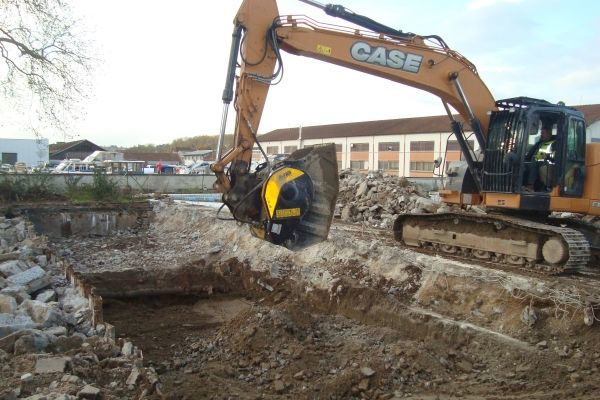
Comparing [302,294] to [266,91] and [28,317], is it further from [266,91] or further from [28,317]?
[28,317]

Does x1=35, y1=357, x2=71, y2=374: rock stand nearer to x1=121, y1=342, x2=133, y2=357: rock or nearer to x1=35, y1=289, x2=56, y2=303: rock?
x1=121, y1=342, x2=133, y2=357: rock

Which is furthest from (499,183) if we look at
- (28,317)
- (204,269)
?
(28,317)

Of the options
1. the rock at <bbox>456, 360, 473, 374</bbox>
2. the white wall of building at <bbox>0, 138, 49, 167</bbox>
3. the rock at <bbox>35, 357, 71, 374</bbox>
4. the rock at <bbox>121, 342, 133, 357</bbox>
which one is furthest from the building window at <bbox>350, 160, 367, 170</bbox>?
the rock at <bbox>35, 357, 71, 374</bbox>

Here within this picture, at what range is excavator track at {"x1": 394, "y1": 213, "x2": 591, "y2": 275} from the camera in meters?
7.42

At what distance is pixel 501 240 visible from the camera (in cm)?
823

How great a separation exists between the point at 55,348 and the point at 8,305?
152 centimetres

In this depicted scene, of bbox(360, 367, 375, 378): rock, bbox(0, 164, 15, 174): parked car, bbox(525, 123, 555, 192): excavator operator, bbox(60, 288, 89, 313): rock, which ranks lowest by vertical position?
bbox(360, 367, 375, 378): rock

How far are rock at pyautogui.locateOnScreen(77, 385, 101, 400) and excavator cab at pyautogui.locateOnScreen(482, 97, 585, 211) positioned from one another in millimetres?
6505

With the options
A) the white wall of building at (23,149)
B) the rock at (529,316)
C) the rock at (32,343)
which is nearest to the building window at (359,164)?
the white wall of building at (23,149)

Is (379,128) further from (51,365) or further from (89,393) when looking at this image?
(89,393)

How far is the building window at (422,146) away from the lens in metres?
41.3

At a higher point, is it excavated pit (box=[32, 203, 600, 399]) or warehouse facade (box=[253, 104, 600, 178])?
warehouse facade (box=[253, 104, 600, 178])

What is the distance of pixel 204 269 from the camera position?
9.09m

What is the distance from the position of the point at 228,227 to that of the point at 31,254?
3.80 metres
